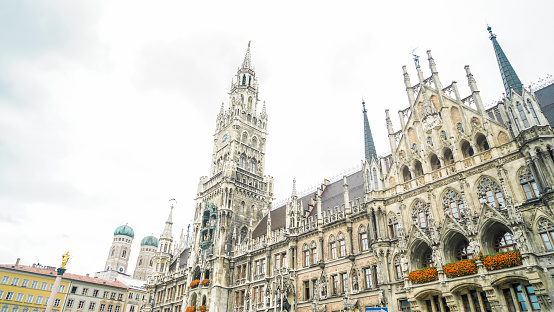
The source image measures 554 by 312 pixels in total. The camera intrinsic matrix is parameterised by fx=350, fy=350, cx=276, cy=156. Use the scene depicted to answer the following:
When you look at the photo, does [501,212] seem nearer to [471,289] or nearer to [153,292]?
[471,289]

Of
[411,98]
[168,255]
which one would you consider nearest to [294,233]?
[411,98]

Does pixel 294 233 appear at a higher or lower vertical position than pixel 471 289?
higher

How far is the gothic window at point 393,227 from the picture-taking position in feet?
91.4

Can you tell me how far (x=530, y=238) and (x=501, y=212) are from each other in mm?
2088

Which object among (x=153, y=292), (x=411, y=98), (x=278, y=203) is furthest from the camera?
(x=153, y=292)

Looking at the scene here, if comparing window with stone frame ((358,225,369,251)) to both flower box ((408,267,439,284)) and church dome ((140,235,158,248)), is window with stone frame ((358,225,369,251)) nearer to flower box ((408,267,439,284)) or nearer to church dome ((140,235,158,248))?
flower box ((408,267,439,284))

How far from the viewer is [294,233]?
37719mm

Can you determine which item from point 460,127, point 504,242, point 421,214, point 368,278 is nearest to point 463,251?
point 504,242

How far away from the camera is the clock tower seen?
44625 millimetres

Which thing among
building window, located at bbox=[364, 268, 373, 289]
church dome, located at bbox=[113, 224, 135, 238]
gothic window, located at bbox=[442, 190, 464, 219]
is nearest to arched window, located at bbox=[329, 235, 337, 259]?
building window, located at bbox=[364, 268, 373, 289]

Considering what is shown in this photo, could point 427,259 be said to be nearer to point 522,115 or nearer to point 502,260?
point 502,260

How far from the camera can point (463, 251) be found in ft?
78.3

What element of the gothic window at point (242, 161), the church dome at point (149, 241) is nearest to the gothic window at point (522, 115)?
the gothic window at point (242, 161)

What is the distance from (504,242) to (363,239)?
37.1ft
